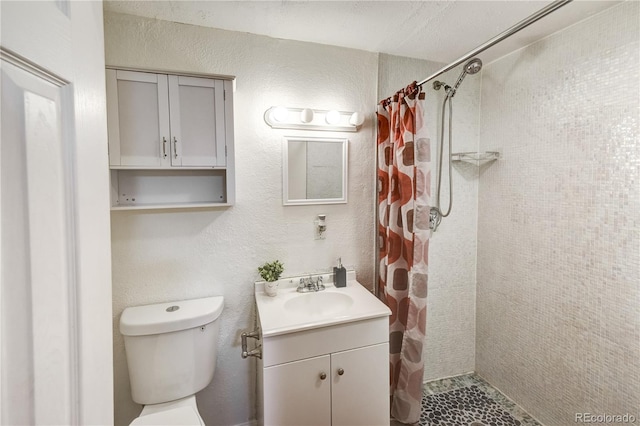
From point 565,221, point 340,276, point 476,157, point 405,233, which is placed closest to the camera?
point 565,221

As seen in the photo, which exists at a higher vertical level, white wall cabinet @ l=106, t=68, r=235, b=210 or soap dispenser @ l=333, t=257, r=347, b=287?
white wall cabinet @ l=106, t=68, r=235, b=210

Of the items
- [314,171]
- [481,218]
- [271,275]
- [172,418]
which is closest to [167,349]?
[172,418]

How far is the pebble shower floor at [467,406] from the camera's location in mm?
1849

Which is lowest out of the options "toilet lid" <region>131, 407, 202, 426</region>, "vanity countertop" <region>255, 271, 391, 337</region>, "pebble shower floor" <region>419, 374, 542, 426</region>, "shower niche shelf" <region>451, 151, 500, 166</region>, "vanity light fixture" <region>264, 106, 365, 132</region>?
"pebble shower floor" <region>419, 374, 542, 426</region>

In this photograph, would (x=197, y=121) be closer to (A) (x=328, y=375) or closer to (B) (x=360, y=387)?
(A) (x=328, y=375)

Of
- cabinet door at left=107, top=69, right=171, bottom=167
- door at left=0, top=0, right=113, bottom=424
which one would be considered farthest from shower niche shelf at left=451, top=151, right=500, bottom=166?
door at left=0, top=0, right=113, bottom=424

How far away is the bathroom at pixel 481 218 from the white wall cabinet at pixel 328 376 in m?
0.49

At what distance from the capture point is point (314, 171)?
1.86 m

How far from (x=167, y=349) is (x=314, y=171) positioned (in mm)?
1271

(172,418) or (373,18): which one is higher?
(373,18)

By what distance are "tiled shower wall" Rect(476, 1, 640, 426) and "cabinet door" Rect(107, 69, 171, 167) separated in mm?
2155

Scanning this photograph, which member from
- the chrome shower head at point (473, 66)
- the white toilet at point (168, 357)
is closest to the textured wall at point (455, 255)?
the chrome shower head at point (473, 66)

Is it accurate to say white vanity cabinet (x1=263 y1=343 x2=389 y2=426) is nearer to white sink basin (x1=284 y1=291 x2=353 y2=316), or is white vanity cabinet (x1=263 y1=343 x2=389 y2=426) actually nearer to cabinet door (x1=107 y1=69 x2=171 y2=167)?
white sink basin (x1=284 y1=291 x2=353 y2=316)

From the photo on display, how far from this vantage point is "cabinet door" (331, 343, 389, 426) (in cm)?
146
